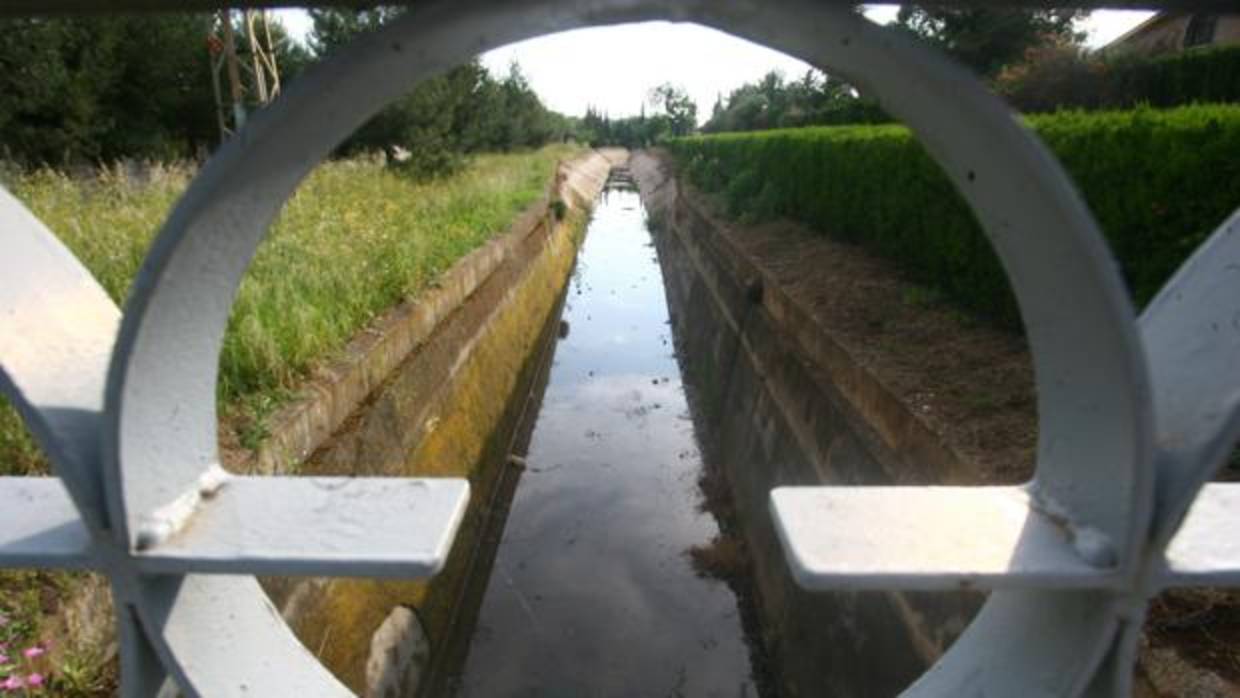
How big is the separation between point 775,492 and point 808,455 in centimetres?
493

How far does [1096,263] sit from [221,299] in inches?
55.0

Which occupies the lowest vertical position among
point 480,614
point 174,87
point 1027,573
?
point 480,614

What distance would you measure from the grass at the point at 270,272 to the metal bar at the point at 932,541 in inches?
102

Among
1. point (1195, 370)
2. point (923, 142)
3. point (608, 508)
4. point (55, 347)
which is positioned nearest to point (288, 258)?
point (608, 508)

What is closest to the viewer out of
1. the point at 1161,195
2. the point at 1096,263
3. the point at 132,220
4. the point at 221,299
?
the point at 1096,263

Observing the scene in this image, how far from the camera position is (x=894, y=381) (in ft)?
15.8

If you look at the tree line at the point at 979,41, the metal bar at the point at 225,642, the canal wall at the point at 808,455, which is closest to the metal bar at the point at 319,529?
the metal bar at the point at 225,642

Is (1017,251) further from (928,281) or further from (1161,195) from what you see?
(928,281)

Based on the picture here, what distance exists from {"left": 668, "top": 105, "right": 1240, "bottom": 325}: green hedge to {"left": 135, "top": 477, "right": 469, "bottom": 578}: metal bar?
482 cm

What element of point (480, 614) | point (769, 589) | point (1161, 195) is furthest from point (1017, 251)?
point (480, 614)

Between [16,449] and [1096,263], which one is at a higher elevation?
[1096,263]

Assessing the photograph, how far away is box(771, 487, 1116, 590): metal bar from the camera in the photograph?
1.09 meters

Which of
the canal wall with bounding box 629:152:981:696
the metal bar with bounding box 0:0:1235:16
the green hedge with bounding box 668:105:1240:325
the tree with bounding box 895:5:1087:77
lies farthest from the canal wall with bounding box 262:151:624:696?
the tree with bounding box 895:5:1087:77

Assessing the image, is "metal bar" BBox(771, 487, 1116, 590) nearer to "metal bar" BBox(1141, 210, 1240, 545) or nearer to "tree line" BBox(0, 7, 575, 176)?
"metal bar" BBox(1141, 210, 1240, 545)
